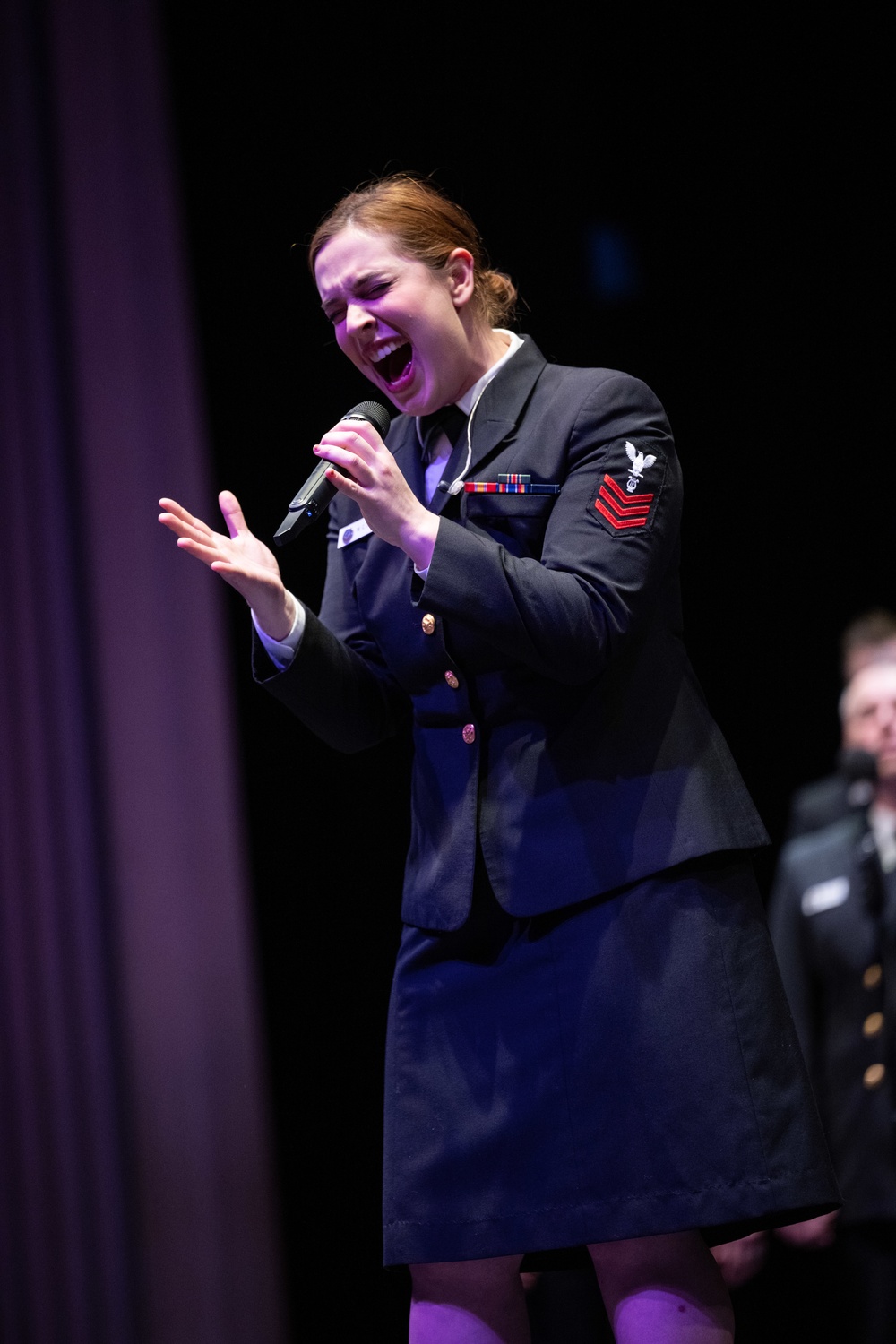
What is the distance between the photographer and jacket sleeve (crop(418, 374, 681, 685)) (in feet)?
4.56

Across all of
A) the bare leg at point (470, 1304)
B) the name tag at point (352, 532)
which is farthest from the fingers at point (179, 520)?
the bare leg at point (470, 1304)

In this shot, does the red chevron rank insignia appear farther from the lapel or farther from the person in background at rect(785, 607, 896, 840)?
the person in background at rect(785, 607, 896, 840)

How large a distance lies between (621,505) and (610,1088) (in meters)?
0.58

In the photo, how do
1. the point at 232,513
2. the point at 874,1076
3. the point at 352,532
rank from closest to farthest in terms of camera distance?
1. the point at 232,513
2. the point at 352,532
3. the point at 874,1076

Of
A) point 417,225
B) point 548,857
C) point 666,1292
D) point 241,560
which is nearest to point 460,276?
point 417,225

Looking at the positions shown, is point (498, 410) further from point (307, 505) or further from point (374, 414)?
point (307, 505)

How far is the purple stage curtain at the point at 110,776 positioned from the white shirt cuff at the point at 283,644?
0.99 m

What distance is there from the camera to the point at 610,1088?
145 centimetres

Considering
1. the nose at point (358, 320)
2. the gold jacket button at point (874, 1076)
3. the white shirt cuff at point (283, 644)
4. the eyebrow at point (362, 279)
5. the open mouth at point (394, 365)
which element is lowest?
the gold jacket button at point (874, 1076)

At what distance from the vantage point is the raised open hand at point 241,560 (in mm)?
1558

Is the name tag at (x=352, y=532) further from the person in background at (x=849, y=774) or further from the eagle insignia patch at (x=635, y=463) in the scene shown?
the person in background at (x=849, y=774)

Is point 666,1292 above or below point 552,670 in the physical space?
below

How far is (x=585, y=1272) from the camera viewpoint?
295 cm

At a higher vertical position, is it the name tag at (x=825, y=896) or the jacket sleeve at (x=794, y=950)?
the name tag at (x=825, y=896)
